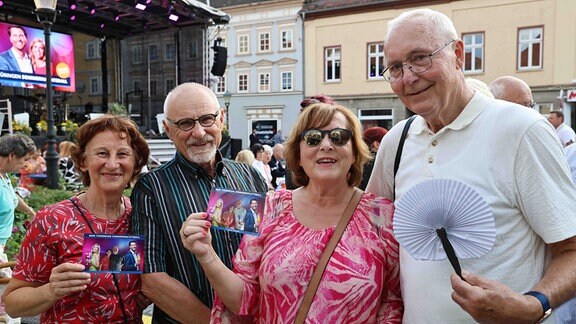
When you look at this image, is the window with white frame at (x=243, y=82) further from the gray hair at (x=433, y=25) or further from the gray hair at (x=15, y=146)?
the gray hair at (x=433, y=25)

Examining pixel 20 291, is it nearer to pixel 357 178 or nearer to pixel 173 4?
pixel 357 178

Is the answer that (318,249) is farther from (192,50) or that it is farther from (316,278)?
(192,50)

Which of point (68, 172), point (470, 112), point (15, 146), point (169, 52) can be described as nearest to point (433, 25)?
point (470, 112)

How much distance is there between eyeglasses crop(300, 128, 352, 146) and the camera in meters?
1.83

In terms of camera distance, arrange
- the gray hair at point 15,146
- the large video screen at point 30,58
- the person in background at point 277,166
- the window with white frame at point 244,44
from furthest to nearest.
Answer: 1. the window with white frame at point 244,44
2. the large video screen at point 30,58
3. the person in background at point 277,166
4. the gray hair at point 15,146

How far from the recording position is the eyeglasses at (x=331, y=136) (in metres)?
1.83

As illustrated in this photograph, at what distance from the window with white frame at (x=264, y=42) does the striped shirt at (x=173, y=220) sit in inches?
1052

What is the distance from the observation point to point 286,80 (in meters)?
27.5

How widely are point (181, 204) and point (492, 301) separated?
134 cm

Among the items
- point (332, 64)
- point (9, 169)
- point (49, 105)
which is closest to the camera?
point (9, 169)

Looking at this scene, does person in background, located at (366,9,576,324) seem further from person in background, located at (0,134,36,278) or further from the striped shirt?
person in background, located at (0,134,36,278)

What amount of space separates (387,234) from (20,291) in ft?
5.25

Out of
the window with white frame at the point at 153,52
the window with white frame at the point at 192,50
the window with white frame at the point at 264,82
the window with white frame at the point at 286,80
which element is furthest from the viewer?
the window with white frame at the point at 264,82

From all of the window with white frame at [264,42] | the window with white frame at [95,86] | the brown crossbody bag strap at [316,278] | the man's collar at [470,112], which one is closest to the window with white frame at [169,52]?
the window with white frame at [95,86]
